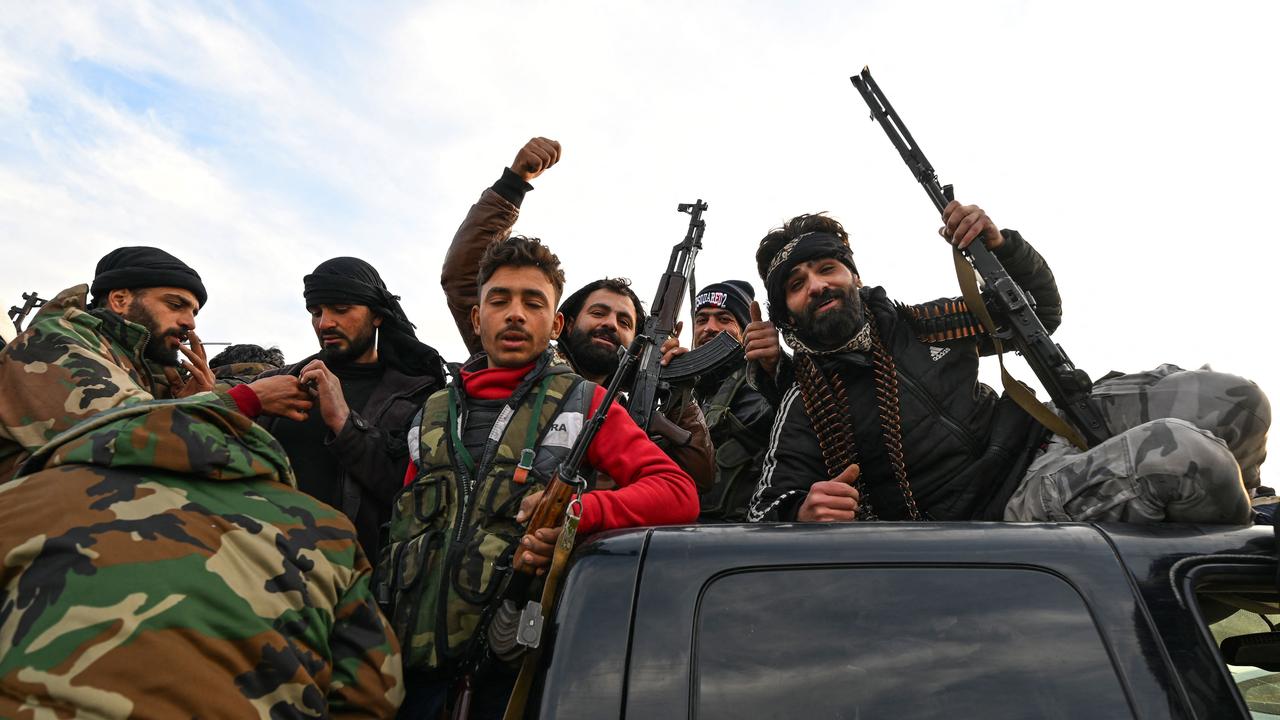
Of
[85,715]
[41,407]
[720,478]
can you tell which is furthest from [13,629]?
[720,478]

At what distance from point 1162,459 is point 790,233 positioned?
86.0 inches

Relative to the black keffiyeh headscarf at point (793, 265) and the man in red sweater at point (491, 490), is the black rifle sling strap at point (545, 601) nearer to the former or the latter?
the man in red sweater at point (491, 490)

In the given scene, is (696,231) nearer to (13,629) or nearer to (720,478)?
(720,478)

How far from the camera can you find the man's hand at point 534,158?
3.90 metres

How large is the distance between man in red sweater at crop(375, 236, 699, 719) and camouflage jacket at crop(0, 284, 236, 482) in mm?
1001

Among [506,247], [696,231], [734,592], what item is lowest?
[734,592]

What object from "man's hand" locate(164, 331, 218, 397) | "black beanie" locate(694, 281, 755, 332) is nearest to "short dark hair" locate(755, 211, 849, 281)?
"black beanie" locate(694, 281, 755, 332)

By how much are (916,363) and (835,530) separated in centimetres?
187

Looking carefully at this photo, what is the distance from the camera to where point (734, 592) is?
1.32 m

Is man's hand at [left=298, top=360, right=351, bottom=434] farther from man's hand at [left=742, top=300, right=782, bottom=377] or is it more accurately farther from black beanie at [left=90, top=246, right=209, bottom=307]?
man's hand at [left=742, top=300, right=782, bottom=377]

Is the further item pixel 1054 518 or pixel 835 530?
pixel 1054 518

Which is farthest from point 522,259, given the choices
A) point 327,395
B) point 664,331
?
point 327,395

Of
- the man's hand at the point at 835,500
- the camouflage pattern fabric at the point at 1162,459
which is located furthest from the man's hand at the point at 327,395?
the camouflage pattern fabric at the point at 1162,459

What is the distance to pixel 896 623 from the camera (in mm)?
1287
